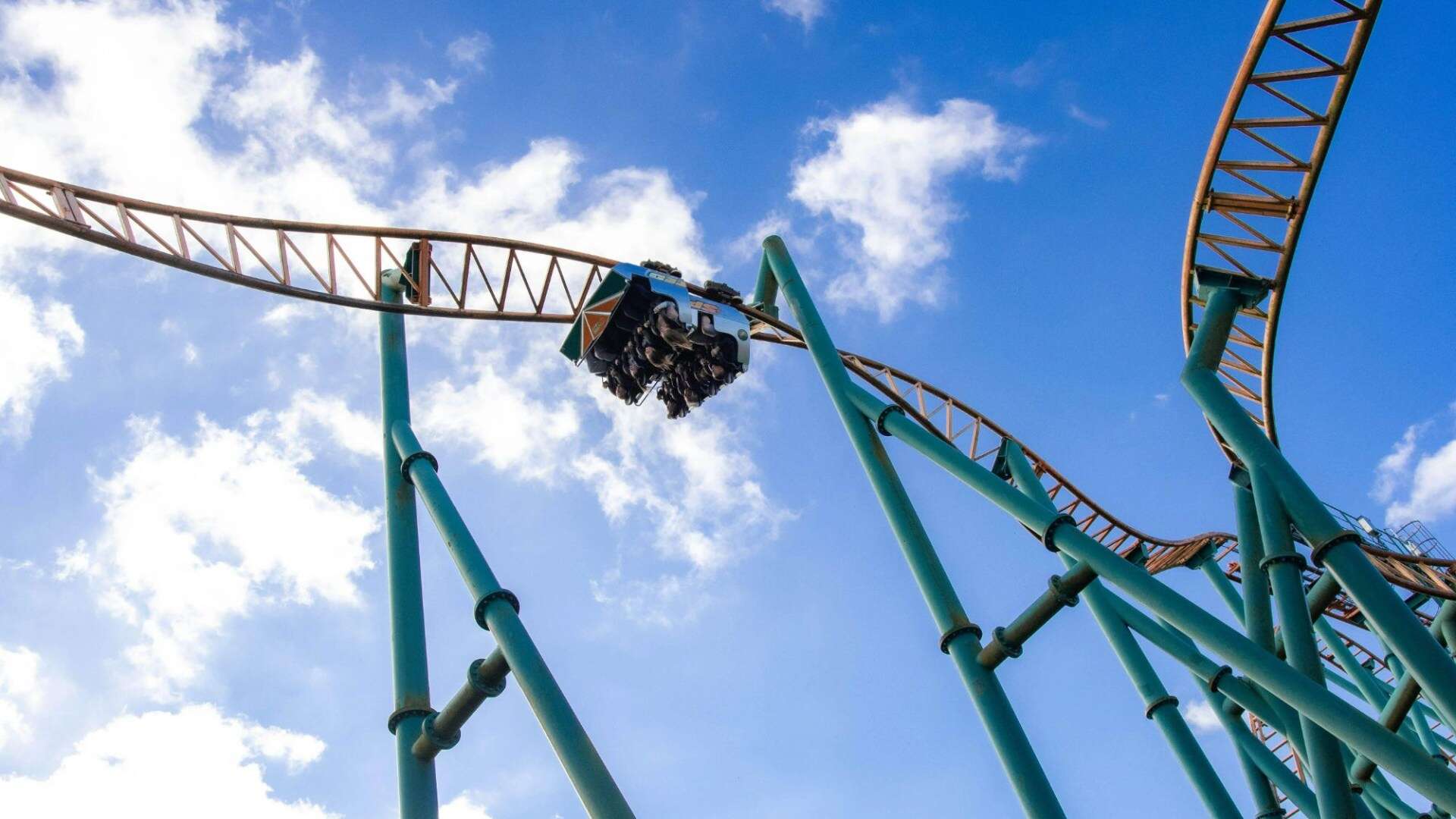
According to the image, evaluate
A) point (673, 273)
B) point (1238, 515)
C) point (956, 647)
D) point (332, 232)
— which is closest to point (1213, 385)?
point (1238, 515)

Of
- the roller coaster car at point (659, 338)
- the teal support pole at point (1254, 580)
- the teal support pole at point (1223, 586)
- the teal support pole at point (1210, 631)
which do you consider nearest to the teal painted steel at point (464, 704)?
the teal support pole at point (1210, 631)

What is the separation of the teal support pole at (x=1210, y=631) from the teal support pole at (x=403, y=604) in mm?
3021

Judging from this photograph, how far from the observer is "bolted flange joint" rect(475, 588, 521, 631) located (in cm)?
582

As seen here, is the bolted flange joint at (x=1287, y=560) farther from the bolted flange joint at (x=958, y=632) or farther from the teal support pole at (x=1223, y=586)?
the teal support pole at (x=1223, y=586)

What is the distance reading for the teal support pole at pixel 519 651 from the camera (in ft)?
15.6

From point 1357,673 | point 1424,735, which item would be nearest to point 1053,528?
point 1357,673

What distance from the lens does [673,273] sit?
9.18 m

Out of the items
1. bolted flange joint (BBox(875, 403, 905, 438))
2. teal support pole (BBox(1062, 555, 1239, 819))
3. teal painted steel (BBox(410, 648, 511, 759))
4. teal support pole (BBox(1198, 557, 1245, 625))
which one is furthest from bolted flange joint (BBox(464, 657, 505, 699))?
teal support pole (BBox(1198, 557, 1245, 625))

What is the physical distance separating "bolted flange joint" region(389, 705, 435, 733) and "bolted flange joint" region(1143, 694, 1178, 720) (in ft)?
16.1

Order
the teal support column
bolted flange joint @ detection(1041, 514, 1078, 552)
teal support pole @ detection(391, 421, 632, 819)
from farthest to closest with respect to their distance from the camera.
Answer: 1. the teal support column
2. bolted flange joint @ detection(1041, 514, 1078, 552)
3. teal support pole @ detection(391, 421, 632, 819)

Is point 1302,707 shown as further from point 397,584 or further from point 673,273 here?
point 673,273

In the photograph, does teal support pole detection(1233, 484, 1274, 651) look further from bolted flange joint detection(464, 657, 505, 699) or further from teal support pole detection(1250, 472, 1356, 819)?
bolted flange joint detection(464, 657, 505, 699)

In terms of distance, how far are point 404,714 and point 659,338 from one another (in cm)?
357

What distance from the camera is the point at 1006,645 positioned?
21.0ft
